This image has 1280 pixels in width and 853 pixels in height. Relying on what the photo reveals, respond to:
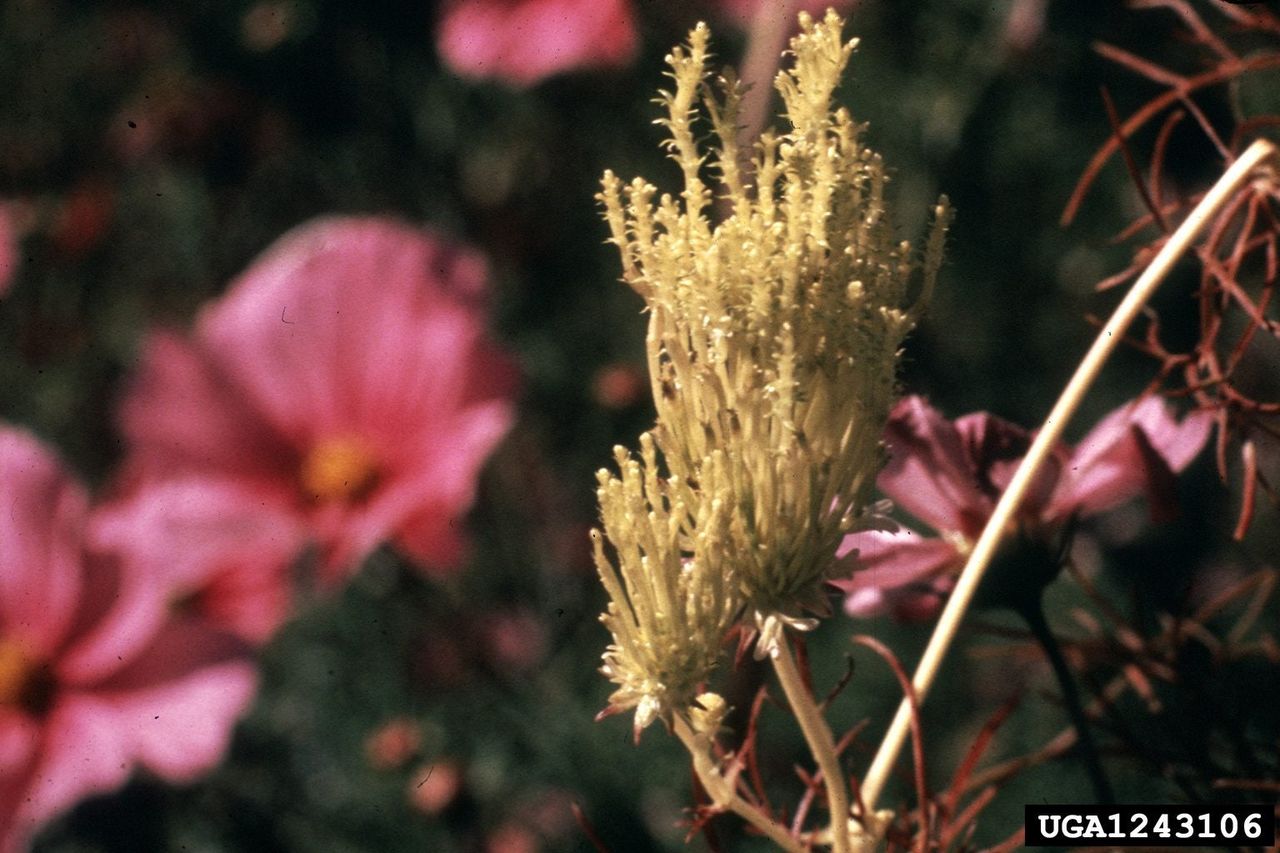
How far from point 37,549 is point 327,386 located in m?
0.12

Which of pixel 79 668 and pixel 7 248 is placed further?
pixel 7 248

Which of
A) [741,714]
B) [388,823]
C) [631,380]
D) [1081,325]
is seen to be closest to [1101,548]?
[1081,325]

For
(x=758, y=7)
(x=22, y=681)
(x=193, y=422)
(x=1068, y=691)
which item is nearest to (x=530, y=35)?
(x=758, y=7)

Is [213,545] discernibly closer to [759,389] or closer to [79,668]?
[79,668]

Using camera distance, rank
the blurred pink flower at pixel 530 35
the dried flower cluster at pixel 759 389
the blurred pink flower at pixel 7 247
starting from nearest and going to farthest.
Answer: the dried flower cluster at pixel 759 389, the blurred pink flower at pixel 530 35, the blurred pink flower at pixel 7 247

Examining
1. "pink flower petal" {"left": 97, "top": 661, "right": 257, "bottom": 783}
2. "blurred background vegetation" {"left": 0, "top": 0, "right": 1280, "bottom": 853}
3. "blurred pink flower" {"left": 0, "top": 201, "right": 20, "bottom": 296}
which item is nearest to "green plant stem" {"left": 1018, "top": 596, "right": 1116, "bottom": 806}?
"blurred background vegetation" {"left": 0, "top": 0, "right": 1280, "bottom": 853}

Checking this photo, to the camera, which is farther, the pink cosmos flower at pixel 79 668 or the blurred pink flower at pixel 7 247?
the blurred pink flower at pixel 7 247

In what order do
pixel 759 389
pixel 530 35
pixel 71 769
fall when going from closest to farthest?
pixel 759 389 → pixel 71 769 → pixel 530 35

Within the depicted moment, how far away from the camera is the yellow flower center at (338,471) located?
604 mm

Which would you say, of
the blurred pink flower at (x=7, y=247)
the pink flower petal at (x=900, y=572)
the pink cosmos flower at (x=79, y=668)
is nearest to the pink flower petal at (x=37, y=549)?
the pink cosmos flower at (x=79, y=668)

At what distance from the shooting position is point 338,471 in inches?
24.0

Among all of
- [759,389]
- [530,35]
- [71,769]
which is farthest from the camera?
[530,35]

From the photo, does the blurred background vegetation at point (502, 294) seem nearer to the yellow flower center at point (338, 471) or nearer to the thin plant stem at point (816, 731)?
the yellow flower center at point (338, 471)

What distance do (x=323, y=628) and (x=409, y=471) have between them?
0.53 ft
